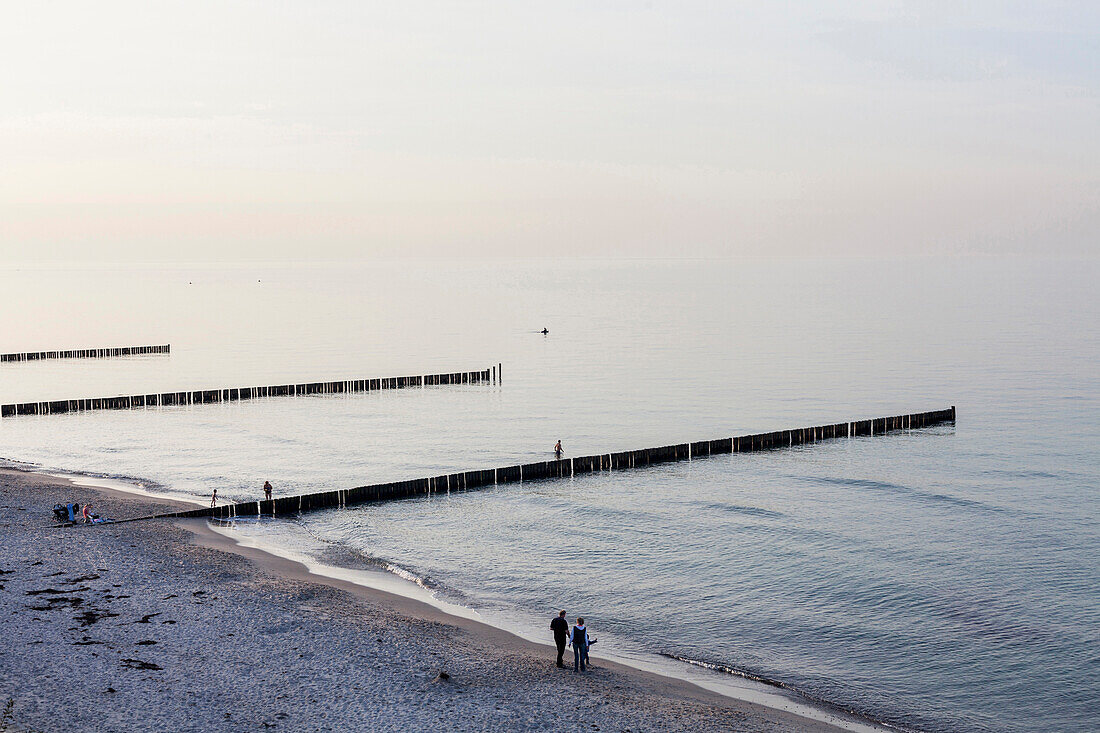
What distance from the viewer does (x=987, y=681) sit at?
1067 inches

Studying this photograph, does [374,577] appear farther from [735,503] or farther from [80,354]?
[80,354]

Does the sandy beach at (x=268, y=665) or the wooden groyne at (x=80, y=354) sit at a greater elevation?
the wooden groyne at (x=80, y=354)

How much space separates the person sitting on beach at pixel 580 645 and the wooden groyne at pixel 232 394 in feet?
208

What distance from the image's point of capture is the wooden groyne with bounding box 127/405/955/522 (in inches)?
1795

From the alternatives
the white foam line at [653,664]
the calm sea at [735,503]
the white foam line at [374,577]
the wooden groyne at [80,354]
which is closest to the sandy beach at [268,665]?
the white foam line at [653,664]

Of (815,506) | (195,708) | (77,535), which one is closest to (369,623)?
(195,708)

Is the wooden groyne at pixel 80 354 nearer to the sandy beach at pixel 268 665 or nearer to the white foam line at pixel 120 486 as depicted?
the white foam line at pixel 120 486

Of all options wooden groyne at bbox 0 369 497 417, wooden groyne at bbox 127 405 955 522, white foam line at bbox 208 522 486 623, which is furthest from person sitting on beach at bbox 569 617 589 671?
wooden groyne at bbox 0 369 497 417

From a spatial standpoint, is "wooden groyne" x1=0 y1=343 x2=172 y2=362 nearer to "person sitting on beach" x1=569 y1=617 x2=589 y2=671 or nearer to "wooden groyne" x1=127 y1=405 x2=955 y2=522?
"wooden groyne" x1=127 y1=405 x2=955 y2=522

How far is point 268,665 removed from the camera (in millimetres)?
25078

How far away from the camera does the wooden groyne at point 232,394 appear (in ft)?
251

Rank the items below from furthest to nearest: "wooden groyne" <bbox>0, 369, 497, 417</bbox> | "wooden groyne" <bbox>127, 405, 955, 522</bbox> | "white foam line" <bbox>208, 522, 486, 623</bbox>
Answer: "wooden groyne" <bbox>0, 369, 497, 417</bbox> < "wooden groyne" <bbox>127, 405, 955, 522</bbox> < "white foam line" <bbox>208, 522, 486, 623</bbox>

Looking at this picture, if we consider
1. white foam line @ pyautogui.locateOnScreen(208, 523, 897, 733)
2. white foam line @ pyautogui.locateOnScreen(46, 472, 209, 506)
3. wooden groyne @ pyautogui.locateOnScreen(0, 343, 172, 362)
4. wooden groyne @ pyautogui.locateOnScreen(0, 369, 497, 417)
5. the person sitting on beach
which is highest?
wooden groyne @ pyautogui.locateOnScreen(0, 343, 172, 362)

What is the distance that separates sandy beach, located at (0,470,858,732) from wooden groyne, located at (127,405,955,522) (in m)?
10.6
